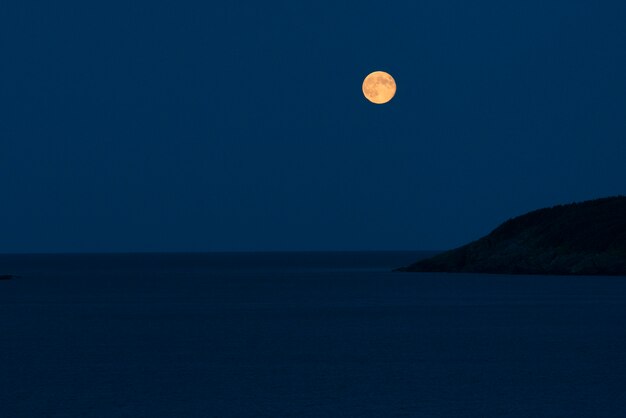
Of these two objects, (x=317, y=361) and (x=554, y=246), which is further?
(x=554, y=246)

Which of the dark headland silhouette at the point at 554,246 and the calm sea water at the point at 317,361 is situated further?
the dark headland silhouette at the point at 554,246

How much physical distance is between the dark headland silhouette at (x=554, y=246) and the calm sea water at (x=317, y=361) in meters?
62.4

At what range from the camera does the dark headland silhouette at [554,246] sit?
123875 mm

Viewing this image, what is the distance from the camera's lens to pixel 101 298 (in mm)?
79000

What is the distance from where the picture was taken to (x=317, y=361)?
105ft

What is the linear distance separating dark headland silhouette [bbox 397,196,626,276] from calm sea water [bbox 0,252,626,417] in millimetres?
62384

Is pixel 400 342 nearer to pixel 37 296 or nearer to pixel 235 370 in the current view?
pixel 235 370

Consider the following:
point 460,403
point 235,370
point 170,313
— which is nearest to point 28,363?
point 235,370

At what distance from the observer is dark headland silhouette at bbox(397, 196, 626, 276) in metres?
124

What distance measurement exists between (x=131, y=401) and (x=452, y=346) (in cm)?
1569

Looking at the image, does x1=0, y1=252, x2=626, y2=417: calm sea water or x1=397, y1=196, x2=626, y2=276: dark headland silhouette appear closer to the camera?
x1=0, y1=252, x2=626, y2=417: calm sea water

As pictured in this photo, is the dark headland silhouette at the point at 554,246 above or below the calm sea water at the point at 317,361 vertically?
above

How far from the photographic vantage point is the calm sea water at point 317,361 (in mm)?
23062

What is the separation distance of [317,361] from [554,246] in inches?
4091
